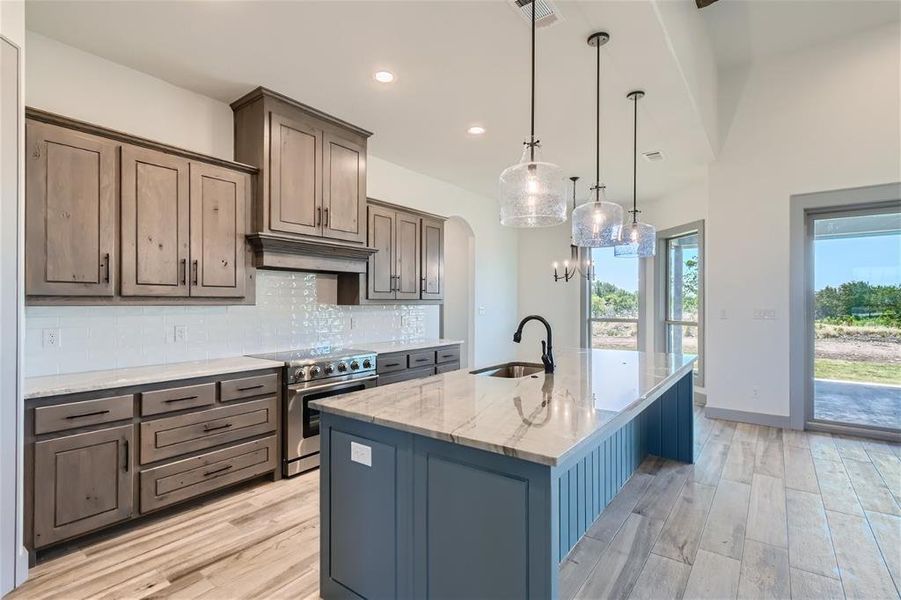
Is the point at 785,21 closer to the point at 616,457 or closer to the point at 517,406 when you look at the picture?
the point at 616,457

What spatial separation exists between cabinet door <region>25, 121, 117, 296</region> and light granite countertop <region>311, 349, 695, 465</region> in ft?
5.53

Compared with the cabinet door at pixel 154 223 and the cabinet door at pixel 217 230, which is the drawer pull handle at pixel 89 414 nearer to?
the cabinet door at pixel 154 223

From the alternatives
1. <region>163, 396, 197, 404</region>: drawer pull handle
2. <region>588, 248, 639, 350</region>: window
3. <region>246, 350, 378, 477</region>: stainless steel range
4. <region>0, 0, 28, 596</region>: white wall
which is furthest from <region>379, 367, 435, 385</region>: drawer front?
<region>588, 248, 639, 350</region>: window

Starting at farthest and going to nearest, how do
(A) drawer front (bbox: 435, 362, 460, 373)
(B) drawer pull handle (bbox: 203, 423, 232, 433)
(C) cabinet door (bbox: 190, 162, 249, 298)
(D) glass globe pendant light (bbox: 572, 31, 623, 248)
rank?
1. (A) drawer front (bbox: 435, 362, 460, 373)
2. (D) glass globe pendant light (bbox: 572, 31, 623, 248)
3. (C) cabinet door (bbox: 190, 162, 249, 298)
4. (B) drawer pull handle (bbox: 203, 423, 232, 433)

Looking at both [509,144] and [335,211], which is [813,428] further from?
[335,211]

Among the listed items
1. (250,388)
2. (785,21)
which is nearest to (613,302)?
(785,21)

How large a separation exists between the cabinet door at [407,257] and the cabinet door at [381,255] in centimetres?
8

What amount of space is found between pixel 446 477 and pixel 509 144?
3.53 m

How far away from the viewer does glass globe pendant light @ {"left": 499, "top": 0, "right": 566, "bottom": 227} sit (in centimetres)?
214

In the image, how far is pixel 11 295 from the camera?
6.31 feet

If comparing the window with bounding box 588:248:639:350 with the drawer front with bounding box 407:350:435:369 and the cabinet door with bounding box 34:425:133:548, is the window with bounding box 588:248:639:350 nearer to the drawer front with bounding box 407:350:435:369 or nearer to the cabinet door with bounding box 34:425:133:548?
the drawer front with bounding box 407:350:435:369

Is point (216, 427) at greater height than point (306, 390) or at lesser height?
lesser

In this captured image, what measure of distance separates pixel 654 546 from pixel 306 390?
242cm

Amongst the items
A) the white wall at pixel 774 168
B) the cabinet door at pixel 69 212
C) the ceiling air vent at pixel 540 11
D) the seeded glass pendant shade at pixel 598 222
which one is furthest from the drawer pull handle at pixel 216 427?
the white wall at pixel 774 168
